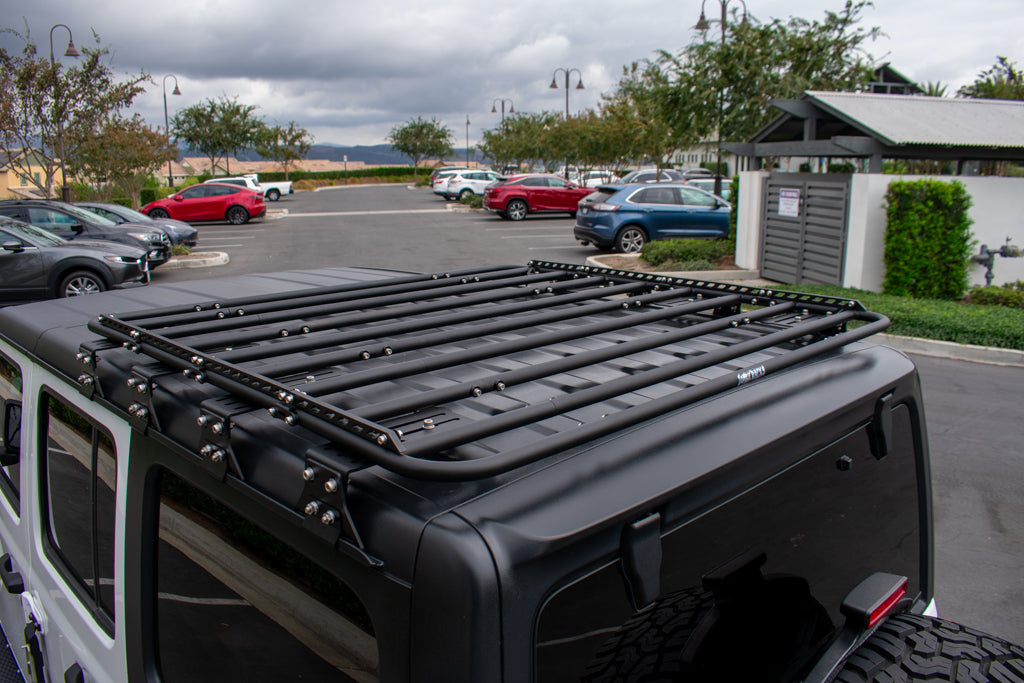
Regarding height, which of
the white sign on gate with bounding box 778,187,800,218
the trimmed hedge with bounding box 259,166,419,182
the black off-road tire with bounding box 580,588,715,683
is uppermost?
the trimmed hedge with bounding box 259,166,419,182

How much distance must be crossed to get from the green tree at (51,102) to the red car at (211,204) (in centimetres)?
664

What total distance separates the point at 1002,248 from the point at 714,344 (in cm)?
1249

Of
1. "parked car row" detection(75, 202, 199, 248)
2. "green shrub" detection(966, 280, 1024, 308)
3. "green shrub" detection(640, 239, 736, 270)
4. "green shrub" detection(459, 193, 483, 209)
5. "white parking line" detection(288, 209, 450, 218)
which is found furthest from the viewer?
"green shrub" detection(459, 193, 483, 209)

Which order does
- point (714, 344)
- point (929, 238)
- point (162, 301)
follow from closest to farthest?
1. point (714, 344)
2. point (162, 301)
3. point (929, 238)

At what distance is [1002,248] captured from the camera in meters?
12.3

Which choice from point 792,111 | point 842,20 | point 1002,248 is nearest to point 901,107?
point 792,111

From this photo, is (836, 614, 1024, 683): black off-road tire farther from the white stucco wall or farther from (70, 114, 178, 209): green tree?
(70, 114, 178, 209): green tree

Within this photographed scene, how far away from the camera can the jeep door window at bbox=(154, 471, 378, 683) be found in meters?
1.25

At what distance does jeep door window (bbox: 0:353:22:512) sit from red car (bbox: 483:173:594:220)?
2746cm

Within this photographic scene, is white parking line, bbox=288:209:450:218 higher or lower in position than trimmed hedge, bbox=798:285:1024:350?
higher

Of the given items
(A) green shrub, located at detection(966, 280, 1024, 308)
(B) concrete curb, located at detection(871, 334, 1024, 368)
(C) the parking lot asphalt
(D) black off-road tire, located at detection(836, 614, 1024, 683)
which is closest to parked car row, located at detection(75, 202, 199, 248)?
(C) the parking lot asphalt

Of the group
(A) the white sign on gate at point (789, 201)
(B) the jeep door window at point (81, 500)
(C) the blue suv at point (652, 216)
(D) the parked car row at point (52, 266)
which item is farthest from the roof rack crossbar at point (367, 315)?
(C) the blue suv at point (652, 216)

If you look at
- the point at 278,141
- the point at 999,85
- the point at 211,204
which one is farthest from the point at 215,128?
the point at 999,85

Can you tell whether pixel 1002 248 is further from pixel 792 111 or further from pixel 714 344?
pixel 714 344
